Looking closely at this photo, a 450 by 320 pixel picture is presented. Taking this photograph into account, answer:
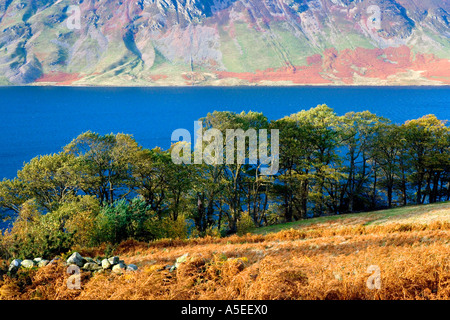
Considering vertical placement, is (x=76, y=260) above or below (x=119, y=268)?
above

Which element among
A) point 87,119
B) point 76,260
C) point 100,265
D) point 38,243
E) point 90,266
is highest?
point 87,119

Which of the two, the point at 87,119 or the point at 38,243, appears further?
the point at 87,119

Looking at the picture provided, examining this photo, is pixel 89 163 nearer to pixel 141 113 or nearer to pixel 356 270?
pixel 356 270

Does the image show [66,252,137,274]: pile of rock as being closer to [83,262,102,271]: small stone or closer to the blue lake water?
[83,262,102,271]: small stone

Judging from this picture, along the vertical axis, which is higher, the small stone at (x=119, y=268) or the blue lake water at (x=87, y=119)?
the blue lake water at (x=87, y=119)

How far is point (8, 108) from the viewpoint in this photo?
15588 cm

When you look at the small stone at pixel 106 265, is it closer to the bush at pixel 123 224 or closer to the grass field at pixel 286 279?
the grass field at pixel 286 279

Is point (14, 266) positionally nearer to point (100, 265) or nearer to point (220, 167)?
point (100, 265)

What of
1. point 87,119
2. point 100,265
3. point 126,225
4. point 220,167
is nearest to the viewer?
point 100,265

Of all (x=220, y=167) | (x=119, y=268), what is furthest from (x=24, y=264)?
(x=220, y=167)

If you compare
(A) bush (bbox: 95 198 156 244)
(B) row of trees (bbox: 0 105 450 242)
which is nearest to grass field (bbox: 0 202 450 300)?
(A) bush (bbox: 95 198 156 244)

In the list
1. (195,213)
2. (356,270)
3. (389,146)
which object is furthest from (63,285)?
(389,146)

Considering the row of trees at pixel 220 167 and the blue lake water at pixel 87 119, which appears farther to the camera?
the blue lake water at pixel 87 119

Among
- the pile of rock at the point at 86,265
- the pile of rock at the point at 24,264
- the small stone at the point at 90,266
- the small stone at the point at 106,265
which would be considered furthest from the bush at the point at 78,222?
the small stone at the point at 106,265
